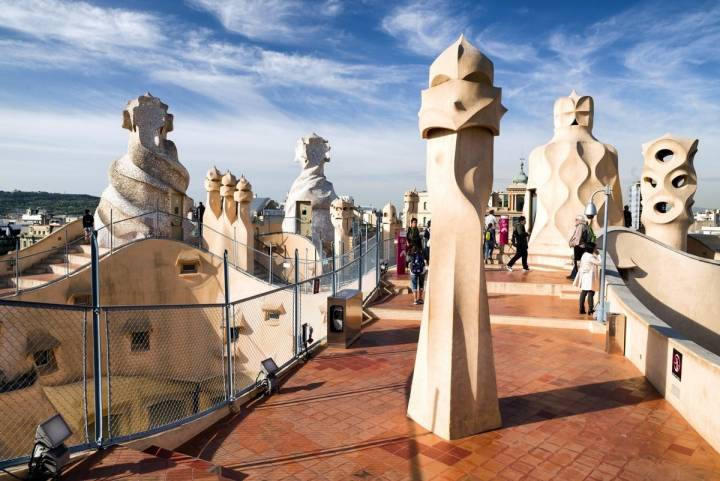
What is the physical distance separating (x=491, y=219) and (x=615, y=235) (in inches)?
164

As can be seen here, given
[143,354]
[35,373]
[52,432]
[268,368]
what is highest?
[52,432]

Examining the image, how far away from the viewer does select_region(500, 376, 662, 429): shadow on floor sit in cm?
520

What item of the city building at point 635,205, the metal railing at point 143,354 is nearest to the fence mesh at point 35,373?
the metal railing at point 143,354

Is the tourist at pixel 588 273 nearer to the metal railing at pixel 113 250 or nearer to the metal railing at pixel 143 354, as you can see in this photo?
the metal railing at pixel 143 354

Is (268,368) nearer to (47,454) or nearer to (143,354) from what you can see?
(47,454)

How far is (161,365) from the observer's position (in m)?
14.7

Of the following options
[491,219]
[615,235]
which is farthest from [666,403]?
[491,219]

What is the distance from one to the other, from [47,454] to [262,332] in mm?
11985

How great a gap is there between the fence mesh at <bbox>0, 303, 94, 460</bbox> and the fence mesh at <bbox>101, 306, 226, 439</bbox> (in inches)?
35.8

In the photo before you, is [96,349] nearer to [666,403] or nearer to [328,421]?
[328,421]

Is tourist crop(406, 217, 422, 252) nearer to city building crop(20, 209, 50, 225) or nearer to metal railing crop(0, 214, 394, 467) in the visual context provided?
metal railing crop(0, 214, 394, 467)

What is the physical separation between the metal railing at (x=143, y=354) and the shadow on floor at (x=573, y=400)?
4.65 metres

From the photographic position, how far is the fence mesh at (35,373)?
1052cm

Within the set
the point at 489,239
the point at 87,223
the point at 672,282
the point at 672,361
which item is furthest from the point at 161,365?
the point at 672,282
